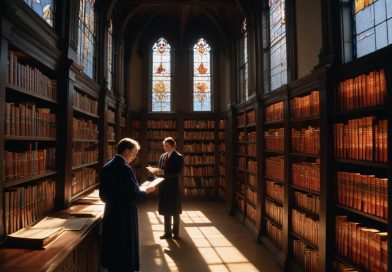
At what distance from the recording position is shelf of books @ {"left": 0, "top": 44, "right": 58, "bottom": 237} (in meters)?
2.40

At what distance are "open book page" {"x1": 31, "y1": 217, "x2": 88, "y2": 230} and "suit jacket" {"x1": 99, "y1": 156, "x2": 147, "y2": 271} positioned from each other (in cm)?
24

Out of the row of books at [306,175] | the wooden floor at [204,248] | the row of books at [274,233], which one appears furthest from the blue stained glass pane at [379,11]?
the wooden floor at [204,248]

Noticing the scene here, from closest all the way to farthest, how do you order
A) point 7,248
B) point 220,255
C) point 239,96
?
point 7,248, point 220,255, point 239,96

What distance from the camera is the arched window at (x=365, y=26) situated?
2.71 m

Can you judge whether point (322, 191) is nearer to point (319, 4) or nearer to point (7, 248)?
point (319, 4)

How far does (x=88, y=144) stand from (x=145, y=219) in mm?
2220

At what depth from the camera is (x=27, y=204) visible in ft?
8.80

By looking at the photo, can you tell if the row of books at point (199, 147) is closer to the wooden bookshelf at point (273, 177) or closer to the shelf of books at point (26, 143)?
the wooden bookshelf at point (273, 177)

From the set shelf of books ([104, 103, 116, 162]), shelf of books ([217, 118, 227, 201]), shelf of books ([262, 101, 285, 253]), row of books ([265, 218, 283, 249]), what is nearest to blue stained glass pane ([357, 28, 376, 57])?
shelf of books ([262, 101, 285, 253])

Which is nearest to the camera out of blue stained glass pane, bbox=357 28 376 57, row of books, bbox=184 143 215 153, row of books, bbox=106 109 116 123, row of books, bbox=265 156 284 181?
blue stained glass pane, bbox=357 28 376 57

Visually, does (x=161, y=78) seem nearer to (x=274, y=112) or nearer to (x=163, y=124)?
(x=163, y=124)

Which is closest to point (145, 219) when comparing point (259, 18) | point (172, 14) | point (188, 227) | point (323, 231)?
point (188, 227)

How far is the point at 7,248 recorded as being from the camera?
218 cm

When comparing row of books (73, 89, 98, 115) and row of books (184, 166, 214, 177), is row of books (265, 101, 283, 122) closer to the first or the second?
row of books (73, 89, 98, 115)
